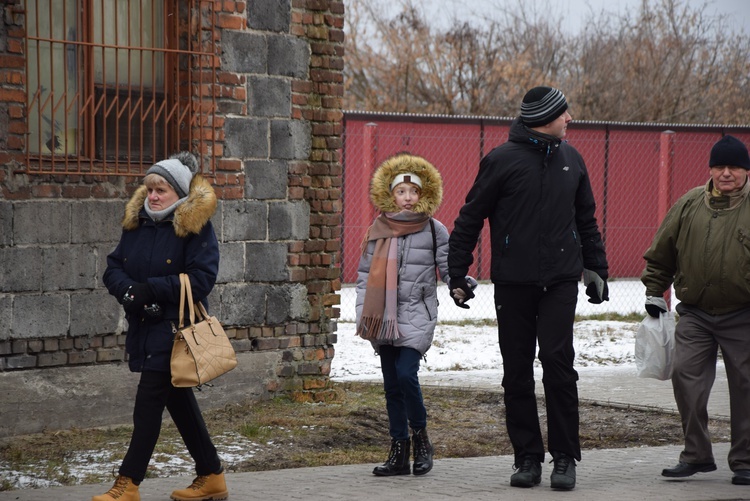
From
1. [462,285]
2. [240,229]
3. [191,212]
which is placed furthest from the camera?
[240,229]

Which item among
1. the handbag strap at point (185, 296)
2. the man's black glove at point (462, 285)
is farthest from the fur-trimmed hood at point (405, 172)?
the handbag strap at point (185, 296)

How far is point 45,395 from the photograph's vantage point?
23.1 ft

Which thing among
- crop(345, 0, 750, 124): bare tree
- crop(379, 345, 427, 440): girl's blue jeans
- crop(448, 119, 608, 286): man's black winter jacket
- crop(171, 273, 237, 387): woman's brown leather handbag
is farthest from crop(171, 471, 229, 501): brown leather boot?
crop(345, 0, 750, 124): bare tree

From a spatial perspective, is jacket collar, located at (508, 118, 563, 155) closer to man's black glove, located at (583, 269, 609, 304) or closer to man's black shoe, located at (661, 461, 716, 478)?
man's black glove, located at (583, 269, 609, 304)

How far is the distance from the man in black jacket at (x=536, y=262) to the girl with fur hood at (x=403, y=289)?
0.29 metres

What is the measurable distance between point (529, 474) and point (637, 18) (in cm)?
2716

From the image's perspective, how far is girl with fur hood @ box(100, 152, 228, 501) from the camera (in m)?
5.33

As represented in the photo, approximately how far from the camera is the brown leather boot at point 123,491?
17.0ft

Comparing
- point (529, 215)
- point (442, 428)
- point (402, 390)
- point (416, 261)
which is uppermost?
point (529, 215)

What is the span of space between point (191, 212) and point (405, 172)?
4.60 ft

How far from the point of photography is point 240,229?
7961 mm

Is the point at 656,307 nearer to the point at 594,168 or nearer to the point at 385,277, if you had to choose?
the point at 385,277

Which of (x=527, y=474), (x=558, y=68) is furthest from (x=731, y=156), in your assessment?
(x=558, y=68)

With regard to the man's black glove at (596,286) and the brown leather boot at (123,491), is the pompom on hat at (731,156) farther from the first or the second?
the brown leather boot at (123,491)
